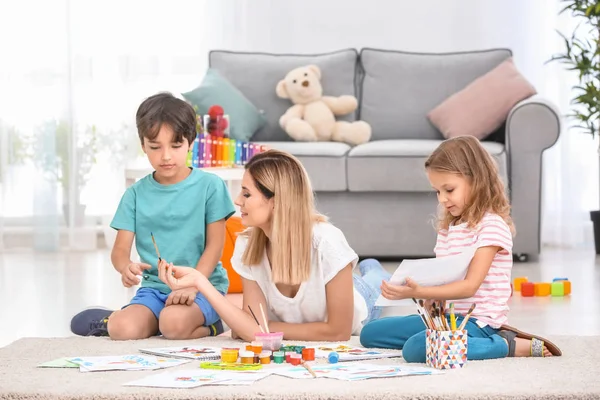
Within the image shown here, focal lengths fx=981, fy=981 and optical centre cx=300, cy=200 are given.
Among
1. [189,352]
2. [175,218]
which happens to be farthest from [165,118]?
[189,352]

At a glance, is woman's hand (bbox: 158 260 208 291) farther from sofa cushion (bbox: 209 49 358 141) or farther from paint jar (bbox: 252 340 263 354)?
sofa cushion (bbox: 209 49 358 141)

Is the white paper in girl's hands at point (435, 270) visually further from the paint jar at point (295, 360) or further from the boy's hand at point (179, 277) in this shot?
the boy's hand at point (179, 277)

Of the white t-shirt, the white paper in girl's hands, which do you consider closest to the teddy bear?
the white t-shirt

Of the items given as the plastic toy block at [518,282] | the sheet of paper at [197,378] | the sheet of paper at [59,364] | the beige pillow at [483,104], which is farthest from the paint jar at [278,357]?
the beige pillow at [483,104]

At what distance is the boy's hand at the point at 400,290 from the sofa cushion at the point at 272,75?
8.90ft

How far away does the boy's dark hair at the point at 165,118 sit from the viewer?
7.77ft

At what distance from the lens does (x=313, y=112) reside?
4.50 meters

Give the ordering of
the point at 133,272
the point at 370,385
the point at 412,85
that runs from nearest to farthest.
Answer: the point at 370,385 → the point at 133,272 → the point at 412,85

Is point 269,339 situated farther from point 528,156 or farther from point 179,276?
point 528,156

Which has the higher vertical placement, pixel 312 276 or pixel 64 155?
pixel 64 155

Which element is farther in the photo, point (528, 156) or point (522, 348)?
point (528, 156)

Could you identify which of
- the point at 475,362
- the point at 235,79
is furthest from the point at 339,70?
the point at 475,362

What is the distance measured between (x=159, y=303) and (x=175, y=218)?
21 cm

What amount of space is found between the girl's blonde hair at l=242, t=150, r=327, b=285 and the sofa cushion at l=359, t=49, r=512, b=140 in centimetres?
251
